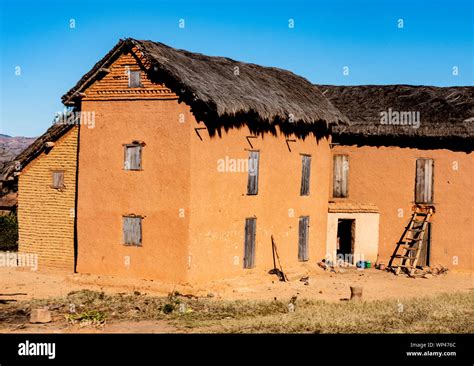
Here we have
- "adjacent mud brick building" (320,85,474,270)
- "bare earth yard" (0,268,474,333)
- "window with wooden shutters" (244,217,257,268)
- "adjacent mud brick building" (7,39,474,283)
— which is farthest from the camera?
"adjacent mud brick building" (320,85,474,270)

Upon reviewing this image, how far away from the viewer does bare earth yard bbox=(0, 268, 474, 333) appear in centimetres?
1478

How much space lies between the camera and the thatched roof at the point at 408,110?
25.2 meters

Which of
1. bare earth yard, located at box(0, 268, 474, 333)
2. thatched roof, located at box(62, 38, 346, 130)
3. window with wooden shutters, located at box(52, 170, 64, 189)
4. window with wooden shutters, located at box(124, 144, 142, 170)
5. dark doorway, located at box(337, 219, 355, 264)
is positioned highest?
thatched roof, located at box(62, 38, 346, 130)

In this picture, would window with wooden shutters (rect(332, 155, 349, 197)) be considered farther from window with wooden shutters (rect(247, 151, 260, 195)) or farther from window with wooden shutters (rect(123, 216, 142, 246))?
window with wooden shutters (rect(123, 216, 142, 246))

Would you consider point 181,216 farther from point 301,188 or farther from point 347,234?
point 347,234

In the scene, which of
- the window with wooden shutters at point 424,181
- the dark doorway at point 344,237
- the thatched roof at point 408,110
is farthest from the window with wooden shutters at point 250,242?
the window with wooden shutters at point 424,181

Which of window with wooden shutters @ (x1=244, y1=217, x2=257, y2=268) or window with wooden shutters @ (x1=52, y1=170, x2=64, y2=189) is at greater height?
window with wooden shutters @ (x1=52, y1=170, x2=64, y2=189)

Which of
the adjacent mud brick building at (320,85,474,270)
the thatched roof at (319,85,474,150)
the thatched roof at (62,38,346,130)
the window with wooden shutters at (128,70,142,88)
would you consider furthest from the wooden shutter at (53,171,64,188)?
the thatched roof at (319,85,474,150)

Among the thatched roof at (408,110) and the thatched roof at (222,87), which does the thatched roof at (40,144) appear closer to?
the thatched roof at (222,87)

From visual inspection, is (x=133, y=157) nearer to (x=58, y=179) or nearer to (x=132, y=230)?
(x=132, y=230)

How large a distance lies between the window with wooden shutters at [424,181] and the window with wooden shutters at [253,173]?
6.97m

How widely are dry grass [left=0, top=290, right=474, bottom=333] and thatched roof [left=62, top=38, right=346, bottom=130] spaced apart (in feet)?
17.5

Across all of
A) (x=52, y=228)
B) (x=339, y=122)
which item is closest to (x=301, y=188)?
(x=339, y=122)

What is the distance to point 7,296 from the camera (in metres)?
18.8
